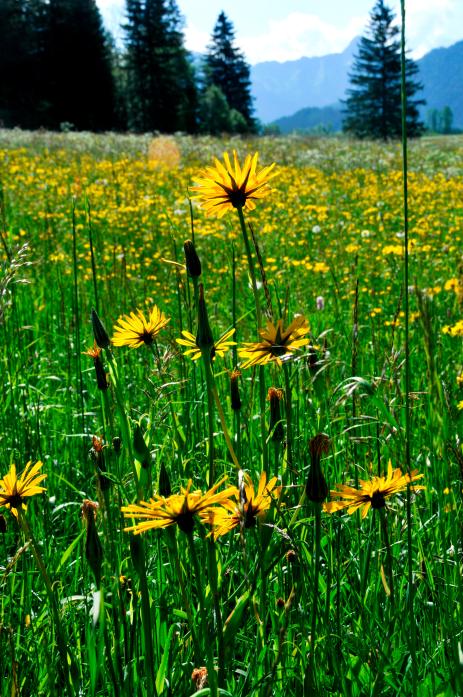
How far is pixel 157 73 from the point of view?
35000 mm

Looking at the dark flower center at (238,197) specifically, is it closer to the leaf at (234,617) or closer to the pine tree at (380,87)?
the leaf at (234,617)

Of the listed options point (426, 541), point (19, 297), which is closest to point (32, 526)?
point (426, 541)

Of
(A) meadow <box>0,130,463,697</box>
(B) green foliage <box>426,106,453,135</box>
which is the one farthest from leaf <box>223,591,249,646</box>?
(B) green foliage <box>426,106,453,135</box>

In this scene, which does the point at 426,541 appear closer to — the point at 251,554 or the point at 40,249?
the point at 251,554

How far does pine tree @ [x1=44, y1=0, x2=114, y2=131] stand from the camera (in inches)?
1289

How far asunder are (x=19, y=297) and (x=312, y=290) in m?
1.55

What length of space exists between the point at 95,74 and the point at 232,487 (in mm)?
35723

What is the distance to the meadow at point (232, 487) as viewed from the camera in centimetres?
74

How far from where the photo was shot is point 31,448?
162 cm

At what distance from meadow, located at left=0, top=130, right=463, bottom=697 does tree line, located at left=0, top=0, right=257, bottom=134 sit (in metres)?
30.0

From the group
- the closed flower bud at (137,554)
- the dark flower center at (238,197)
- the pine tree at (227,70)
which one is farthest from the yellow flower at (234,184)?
the pine tree at (227,70)

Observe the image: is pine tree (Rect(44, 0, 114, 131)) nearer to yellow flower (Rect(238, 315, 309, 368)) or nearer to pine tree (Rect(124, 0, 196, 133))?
pine tree (Rect(124, 0, 196, 133))

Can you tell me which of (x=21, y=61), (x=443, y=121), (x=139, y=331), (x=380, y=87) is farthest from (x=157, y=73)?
(x=443, y=121)

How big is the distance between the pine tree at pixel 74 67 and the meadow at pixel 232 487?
1215 inches
